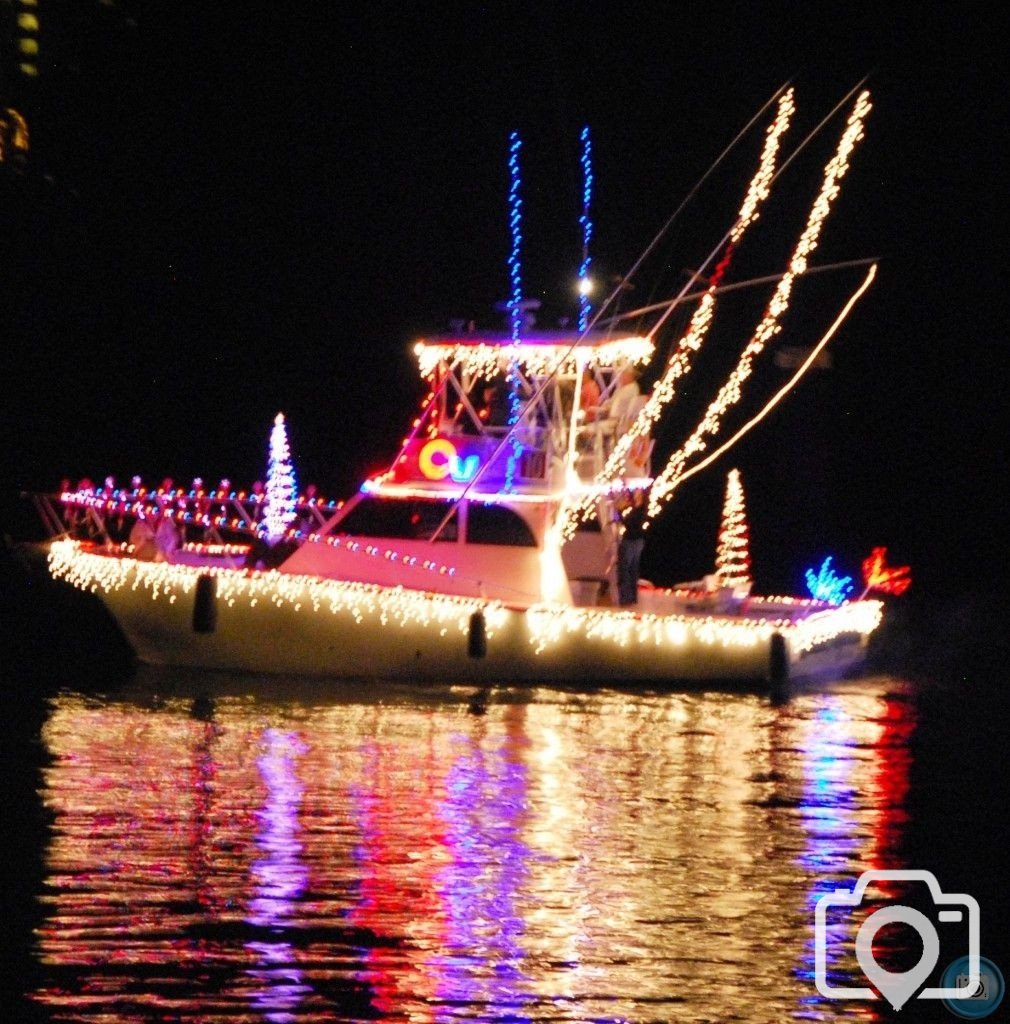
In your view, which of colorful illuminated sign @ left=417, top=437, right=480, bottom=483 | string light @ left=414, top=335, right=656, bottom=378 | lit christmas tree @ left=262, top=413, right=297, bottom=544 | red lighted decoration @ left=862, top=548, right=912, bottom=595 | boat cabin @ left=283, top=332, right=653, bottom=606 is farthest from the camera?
red lighted decoration @ left=862, top=548, right=912, bottom=595

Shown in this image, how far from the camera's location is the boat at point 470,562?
22.7 meters

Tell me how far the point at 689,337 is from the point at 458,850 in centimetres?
1161

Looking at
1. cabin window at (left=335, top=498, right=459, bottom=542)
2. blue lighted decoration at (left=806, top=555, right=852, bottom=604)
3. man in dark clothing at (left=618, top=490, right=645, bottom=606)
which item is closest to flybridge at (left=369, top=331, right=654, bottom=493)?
cabin window at (left=335, top=498, right=459, bottom=542)

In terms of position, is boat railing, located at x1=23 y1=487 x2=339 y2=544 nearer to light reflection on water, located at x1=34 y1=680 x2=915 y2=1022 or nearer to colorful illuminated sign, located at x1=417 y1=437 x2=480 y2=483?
colorful illuminated sign, located at x1=417 y1=437 x2=480 y2=483

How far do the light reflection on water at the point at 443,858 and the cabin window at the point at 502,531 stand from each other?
292cm

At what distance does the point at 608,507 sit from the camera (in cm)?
2570

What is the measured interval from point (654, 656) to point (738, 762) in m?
5.43

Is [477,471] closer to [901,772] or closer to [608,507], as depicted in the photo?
[608,507]

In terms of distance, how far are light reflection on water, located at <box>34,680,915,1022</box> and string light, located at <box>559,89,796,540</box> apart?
3812 millimetres

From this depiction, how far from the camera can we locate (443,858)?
1375 cm

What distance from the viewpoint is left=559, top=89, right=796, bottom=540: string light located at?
75.4ft

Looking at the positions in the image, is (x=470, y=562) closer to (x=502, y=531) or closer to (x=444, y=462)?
(x=502, y=531)

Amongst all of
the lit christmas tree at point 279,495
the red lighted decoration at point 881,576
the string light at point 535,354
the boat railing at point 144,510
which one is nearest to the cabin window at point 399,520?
the boat railing at point 144,510

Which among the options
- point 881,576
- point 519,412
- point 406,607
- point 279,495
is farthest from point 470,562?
point 881,576
